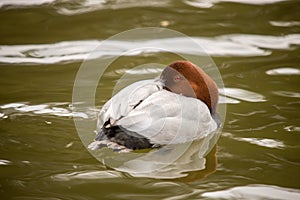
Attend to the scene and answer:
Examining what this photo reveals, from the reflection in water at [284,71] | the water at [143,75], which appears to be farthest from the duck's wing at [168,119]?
the reflection in water at [284,71]

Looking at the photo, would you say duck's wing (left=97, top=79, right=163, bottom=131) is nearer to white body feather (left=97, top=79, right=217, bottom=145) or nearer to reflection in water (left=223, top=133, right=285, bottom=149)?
white body feather (left=97, top=79, right=217, bottom=145)

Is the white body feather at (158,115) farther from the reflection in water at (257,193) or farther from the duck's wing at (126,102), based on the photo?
the reflection in water at (257,193)

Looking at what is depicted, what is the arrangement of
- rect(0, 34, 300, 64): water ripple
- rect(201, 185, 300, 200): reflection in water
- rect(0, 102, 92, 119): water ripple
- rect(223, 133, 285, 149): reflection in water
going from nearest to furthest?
rect(201, 185, 300, 200): reflection in water < rect(223, 133, 285, 149): reflection in water < rect(0, 102, 92, 119): water ripple < rect(0, 34, 300, 64): water ripple

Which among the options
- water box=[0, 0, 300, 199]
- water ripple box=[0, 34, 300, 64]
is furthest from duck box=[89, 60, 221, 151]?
water ripple box=[0, 34, 300, 64]

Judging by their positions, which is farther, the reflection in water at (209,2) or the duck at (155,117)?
A: the reflection in water at (209,2)

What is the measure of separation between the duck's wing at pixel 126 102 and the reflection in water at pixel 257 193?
2.49 feet

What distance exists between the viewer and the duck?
12.2 feet

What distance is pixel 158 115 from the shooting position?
379 cm

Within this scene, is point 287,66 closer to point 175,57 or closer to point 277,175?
point 175,57

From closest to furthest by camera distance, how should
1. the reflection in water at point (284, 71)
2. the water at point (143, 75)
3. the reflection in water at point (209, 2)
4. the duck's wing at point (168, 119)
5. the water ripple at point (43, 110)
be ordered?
the water at point (143, 75) < the duck's wing at point (168, 119) < the water ripple at point (43, 110) < the reflection in water at point (284, 71) < the reflection in water at point (209, 2)

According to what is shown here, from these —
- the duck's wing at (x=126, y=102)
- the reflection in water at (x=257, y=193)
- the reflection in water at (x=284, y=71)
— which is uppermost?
the duck's wing at (x=126, y=102)

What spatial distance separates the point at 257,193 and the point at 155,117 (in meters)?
0.81

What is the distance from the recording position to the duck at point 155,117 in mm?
3725

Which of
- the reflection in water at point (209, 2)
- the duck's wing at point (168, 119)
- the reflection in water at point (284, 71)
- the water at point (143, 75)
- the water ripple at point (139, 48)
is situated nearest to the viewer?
the water at point (143, 75)
